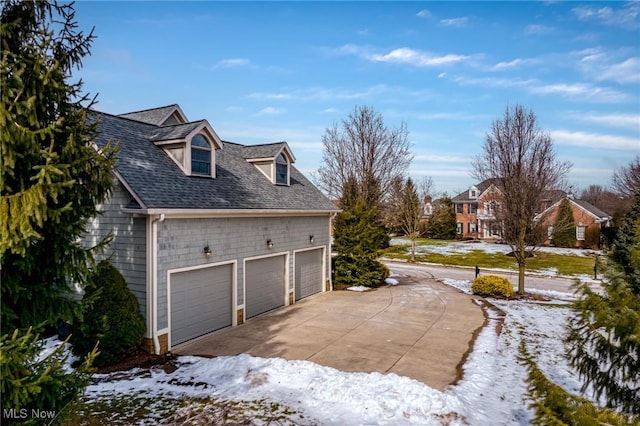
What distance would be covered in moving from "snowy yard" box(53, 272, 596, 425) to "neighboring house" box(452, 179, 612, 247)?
10.2 meters

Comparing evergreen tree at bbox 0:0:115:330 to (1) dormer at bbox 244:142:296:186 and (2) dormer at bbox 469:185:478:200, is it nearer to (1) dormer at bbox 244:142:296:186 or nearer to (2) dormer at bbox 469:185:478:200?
(1) dormer at bbox 244:142:296:186

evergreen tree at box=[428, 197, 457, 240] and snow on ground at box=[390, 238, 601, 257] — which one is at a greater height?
evergreen tree at box=[428, 197, 457, 240]

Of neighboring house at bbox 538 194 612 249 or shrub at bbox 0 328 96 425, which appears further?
neighboring house at bbox 538 194 612 249

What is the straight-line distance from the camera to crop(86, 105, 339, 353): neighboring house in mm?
10531

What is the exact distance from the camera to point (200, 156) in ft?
44.2

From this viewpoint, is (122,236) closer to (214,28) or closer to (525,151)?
(214,28)

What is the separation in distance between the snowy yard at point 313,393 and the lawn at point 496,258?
66.7 ft

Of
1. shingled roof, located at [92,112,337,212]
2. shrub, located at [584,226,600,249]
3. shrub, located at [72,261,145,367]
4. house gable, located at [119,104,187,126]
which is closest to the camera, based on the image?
shrub, located at [72,261,145,367]

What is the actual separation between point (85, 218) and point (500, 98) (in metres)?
18.3

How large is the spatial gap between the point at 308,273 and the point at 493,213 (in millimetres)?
9854

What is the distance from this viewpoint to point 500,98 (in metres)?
18.4

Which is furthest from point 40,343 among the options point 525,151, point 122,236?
point 525,151

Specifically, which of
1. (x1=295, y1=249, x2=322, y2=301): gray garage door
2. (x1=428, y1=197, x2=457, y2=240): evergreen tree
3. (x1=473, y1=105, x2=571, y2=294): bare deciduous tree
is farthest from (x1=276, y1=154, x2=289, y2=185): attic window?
(x1=428, y1=197, x2=457, y2=240): evergreen tree

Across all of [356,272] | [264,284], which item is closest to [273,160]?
[264,284]
